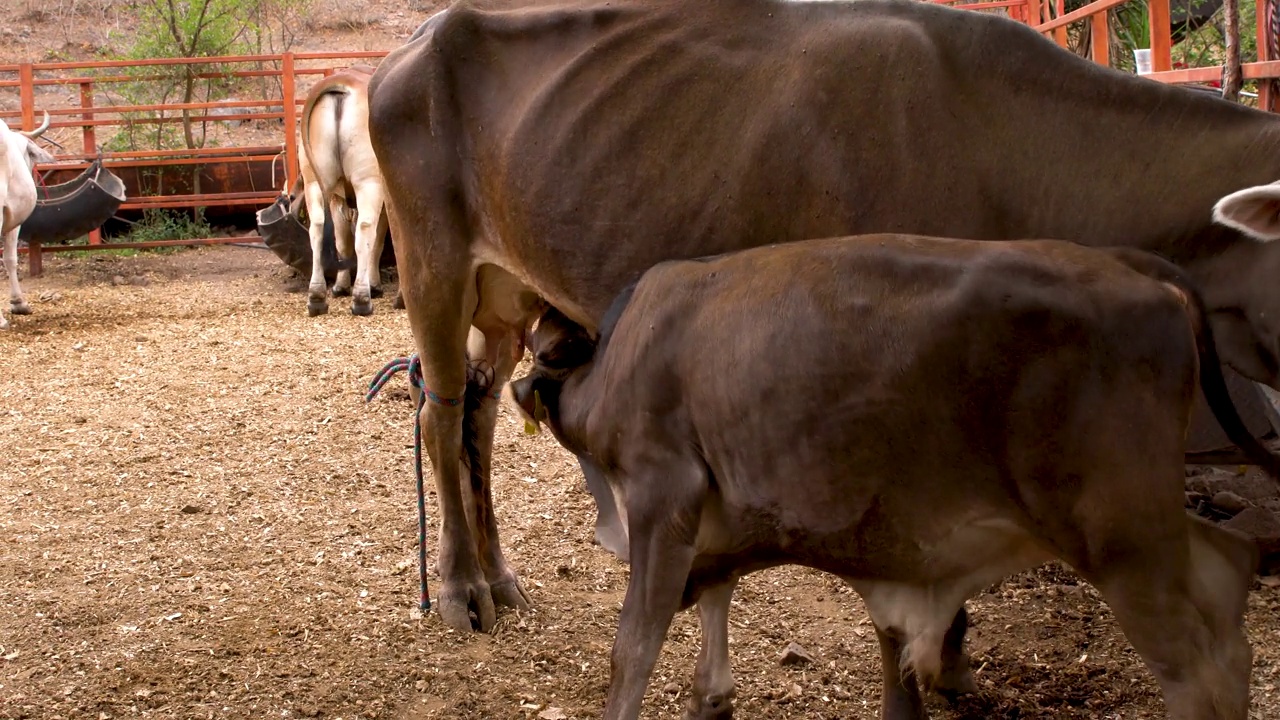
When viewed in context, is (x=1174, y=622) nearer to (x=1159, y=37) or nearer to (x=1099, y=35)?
(x=1159, y=37)

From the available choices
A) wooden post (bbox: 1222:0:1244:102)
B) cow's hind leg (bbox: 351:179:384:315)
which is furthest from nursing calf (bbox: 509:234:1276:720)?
cow's hind leg (bbox: 351:179:384:315)

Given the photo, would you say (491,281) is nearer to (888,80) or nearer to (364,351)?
(888,80)

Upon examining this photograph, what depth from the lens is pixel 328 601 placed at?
14.1ft

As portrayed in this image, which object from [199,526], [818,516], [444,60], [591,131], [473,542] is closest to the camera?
[818,516]

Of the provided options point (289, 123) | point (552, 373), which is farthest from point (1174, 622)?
point (289, 123)

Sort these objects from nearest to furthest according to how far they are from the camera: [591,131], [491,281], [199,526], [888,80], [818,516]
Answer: [818,516] < [888,80] < [591,131] < [491,281] < [199,526]

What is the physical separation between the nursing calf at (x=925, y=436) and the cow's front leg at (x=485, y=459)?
150 cm

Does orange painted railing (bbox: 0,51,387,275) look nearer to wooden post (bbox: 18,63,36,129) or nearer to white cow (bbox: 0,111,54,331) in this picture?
wooden post (bbox: 18,63,36,129)

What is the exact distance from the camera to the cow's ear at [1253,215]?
2.39 meters

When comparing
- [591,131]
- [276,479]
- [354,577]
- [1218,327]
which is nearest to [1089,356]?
[1218,327]

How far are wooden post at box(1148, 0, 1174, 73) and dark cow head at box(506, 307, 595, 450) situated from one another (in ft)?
10.5

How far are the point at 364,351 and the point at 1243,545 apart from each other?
673 cm

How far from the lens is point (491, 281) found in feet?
13.0

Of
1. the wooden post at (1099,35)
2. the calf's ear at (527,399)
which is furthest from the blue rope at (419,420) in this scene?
the wooden post at (1099,35)
